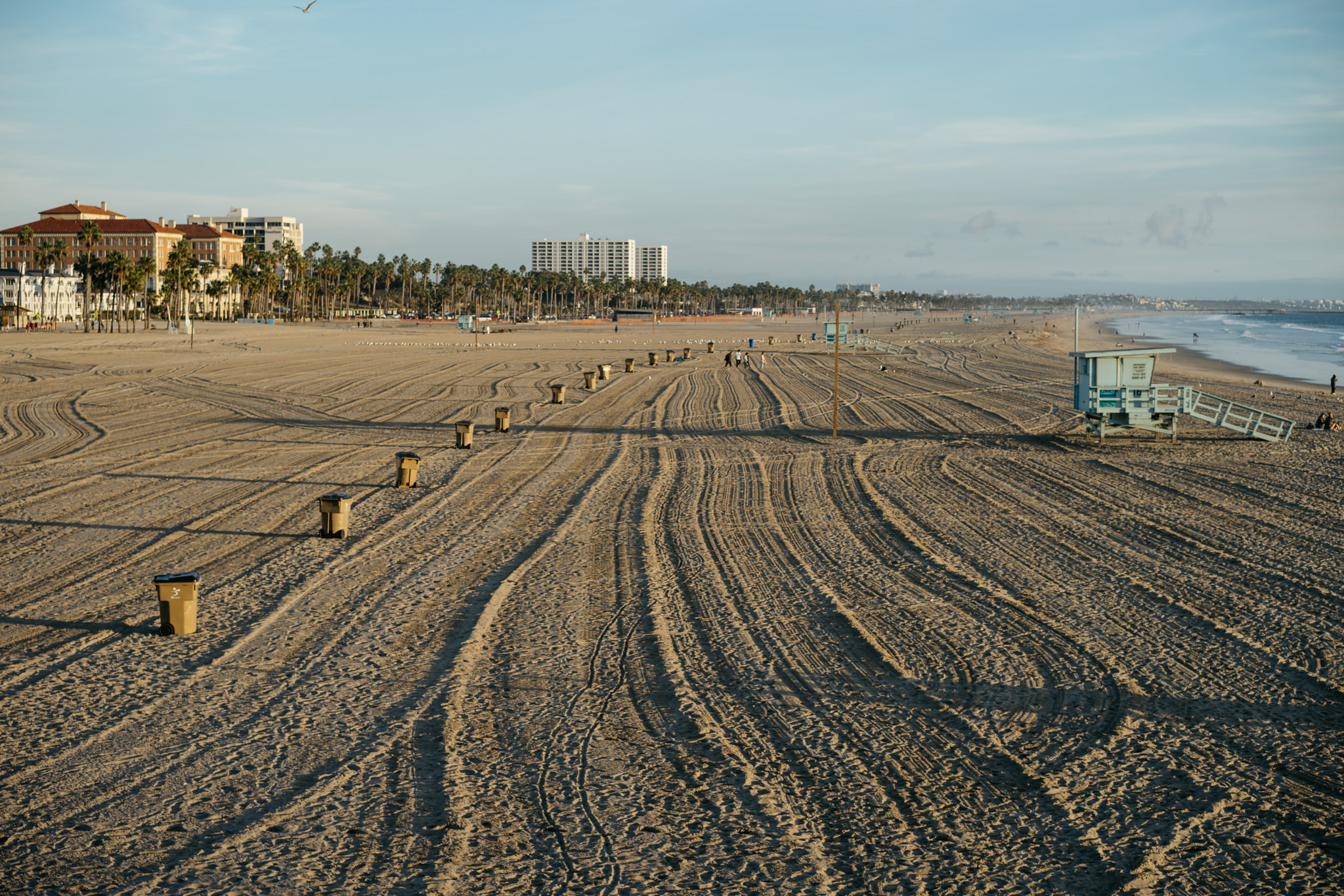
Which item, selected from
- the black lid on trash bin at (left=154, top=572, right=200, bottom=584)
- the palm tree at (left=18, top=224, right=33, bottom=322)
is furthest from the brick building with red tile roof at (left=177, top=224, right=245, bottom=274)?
the black lid on trash bin at (left=154, top=572, right=200, bottom=584)

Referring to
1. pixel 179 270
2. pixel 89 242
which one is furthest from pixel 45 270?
pixel 179 270

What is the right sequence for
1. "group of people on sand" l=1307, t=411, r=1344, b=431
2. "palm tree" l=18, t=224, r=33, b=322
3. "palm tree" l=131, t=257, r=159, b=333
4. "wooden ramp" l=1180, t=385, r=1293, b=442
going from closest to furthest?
1. "wooden ramp" l=1180, t=385, r=1293, b=442
2. "group of people on sand" l=1307, t=411, r=1344, b=431
3. "palm tree" l=131, t=257, r=159, b=333
4. "palm tree" l=18, t=224, r=33, b=322

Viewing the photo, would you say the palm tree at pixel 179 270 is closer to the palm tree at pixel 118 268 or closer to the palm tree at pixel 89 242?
the palm tree at pixel 118 268

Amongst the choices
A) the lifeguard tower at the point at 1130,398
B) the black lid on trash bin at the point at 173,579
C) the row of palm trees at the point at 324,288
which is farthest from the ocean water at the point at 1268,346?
the row of palm trees at the point at 324,288

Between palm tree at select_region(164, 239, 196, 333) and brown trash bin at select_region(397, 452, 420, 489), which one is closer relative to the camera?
brown trash bin at select_region(397, 452, 420, 489)

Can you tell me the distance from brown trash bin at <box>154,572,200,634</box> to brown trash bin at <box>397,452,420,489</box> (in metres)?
7.16

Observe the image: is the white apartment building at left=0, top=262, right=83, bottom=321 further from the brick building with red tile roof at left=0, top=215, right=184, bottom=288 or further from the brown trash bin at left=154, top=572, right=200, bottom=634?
the brown trash bin at left=154, top=572, right=200, bottom=634

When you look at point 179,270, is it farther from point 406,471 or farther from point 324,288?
point 406,471

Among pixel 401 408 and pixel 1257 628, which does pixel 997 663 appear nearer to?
pixel 1257 628

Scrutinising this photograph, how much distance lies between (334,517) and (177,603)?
151 inches

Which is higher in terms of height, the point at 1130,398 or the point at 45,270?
the point at 45,270

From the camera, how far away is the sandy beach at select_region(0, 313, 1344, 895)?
5.23 meters

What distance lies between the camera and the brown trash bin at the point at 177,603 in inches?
335

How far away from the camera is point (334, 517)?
486 inches
